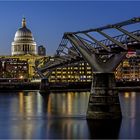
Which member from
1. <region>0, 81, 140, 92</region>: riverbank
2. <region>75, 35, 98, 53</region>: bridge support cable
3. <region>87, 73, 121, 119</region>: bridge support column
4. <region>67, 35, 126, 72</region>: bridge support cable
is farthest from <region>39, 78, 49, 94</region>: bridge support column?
<region>87, 73, 121, 119</region>: bridge support column

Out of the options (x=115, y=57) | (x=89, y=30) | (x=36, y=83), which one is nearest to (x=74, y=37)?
(x=89, y=30)

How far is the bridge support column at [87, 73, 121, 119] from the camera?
63.7 metres

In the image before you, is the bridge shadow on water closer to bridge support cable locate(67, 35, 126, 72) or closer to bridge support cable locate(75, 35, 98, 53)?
bridge support cable locate(67, 35, 126, 72)

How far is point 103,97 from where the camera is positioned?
63.9 metres

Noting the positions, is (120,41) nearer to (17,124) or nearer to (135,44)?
(135,44)

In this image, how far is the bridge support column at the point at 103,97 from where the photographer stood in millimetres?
63688

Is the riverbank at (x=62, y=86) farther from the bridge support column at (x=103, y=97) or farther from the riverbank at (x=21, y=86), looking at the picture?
the bridge support column at (x=103, y=97)

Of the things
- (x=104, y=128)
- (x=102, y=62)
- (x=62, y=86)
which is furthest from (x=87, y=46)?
(x=62, y=86)

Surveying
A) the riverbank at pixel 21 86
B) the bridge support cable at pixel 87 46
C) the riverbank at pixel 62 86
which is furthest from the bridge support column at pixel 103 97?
the riverbank at pixel 21 86

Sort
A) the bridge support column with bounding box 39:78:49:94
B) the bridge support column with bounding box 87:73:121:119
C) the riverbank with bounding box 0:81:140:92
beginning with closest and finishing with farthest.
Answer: the bridge support column with bounding box 87:73:121:119 < the bridge support column with bounding box 39:78:49:94 < the riverbank with bounding box 0:81:140:92

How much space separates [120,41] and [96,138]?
13826mm

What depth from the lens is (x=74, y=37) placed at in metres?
71.9

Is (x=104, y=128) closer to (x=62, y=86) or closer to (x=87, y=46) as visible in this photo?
(x=87, y=46)

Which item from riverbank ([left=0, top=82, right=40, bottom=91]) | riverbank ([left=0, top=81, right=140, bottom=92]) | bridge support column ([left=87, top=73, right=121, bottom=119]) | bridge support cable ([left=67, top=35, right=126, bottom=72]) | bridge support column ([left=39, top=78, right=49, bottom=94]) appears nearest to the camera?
bridge support column ([left=87, top=73, right=121, bottom=119])
